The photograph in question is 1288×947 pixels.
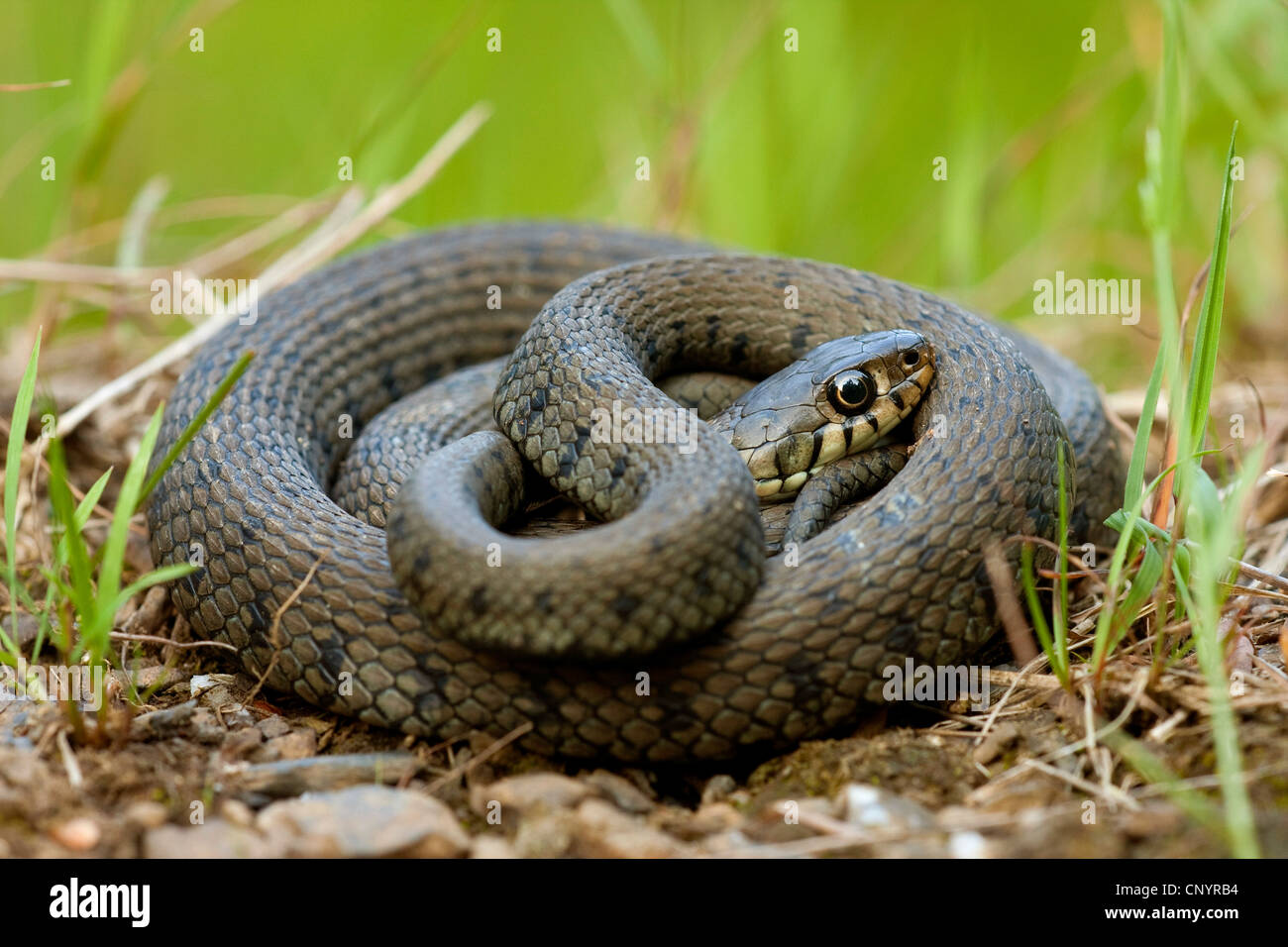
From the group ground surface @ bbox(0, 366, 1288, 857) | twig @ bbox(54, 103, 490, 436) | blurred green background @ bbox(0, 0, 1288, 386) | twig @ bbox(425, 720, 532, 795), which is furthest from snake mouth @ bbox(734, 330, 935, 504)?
twig @ bbox(54, 103, 490, 436)

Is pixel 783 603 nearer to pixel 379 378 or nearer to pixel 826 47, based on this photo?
pixel 379 378

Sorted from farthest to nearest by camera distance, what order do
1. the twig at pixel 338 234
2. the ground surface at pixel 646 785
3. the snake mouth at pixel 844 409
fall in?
the twig at pixel 338 234 → the snake mouth at pixel 844 409 → the ground surface at pixel 646 785

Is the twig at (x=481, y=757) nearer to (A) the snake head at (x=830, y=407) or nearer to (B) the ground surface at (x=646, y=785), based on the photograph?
(B) the ground surface at (x=646, y=785)

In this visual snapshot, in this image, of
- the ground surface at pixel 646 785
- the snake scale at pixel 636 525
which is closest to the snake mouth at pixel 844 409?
the snake scale at pixel 636 525

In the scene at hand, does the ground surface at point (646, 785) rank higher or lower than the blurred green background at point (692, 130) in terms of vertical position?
lower

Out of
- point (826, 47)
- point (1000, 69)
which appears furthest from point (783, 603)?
point (1000, 69)

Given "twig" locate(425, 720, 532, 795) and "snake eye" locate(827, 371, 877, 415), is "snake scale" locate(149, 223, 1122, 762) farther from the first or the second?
"snake eye" locate(827, 371, 877, 415)
